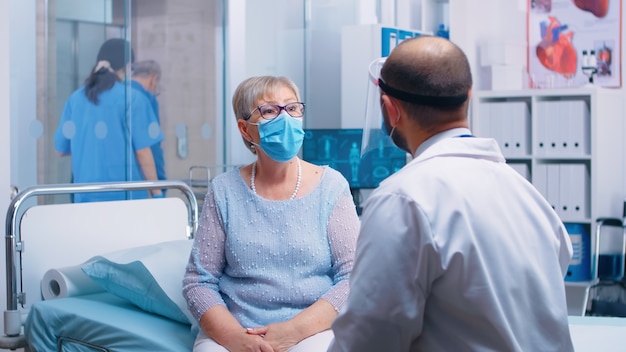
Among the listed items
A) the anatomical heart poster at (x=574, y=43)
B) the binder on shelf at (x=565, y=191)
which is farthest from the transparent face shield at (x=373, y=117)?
the anatomical heart poster at (x=574, y=43)

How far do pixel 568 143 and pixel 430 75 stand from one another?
4.12m

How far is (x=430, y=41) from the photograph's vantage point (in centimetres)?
164

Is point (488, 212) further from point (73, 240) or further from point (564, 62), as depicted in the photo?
point (564, 62)

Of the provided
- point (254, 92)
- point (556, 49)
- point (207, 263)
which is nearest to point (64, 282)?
point (207, 263)

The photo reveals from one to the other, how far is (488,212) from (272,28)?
397 cm

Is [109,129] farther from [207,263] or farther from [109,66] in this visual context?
[207,263]

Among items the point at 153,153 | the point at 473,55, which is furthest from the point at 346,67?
the point at 153,153

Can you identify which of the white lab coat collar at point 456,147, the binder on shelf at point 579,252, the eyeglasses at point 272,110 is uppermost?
the eyeglasses at point 272,110

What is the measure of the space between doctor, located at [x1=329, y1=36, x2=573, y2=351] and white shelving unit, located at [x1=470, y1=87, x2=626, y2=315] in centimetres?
394

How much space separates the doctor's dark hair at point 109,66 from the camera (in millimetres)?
4176

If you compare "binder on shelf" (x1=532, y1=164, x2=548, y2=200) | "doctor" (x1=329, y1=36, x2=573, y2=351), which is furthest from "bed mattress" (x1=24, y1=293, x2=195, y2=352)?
"binder on shelf" (x1=532, y1=164, x2=548, y2=200)

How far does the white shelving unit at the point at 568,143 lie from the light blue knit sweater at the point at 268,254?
3112 millimetres

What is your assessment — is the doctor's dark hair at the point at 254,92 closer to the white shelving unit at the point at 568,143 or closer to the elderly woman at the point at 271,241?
the elderly woman at the point at 271,241

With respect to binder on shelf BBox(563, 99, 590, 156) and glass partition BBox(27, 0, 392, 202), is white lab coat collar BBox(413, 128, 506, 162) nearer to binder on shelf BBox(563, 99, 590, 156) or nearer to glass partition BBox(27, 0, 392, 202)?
glass partition BBox(27, 0, 392, 202)
